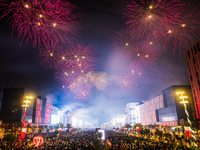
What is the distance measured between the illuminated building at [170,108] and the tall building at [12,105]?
6814cm

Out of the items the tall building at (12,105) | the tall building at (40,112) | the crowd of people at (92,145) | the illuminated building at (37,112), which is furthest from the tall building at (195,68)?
the tall building at (40,112)

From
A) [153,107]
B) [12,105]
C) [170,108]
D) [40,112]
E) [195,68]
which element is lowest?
[170,108]

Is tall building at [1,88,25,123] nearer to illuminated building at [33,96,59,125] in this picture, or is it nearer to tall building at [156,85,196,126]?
illuminated building at [33,96,59,125]

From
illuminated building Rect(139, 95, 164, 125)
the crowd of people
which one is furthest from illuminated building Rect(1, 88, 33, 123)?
illuminated building Rect(139, 95, 164, 125)

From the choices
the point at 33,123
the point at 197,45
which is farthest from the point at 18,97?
the point at 197,45

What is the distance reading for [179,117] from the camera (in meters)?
65.9

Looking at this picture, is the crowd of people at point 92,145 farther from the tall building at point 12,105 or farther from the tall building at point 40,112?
the tall building at point 40,112

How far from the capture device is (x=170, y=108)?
73.2 meters

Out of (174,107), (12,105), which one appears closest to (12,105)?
(12,105)

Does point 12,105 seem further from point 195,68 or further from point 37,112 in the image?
point 195,68

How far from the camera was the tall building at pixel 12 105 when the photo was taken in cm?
7756

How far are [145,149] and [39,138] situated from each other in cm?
1536

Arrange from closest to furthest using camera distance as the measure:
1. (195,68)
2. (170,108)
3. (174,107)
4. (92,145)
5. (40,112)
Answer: (92,145) < (195,68) < (174,107) < (170,108) < (40,112)

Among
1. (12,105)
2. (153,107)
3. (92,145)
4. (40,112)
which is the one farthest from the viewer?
(40,112)
